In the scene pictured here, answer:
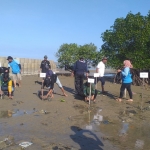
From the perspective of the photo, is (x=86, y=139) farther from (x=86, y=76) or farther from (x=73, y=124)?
(x=86, y=76)

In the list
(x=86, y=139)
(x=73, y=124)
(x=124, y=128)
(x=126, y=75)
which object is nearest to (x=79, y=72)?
(x=126, y=75)

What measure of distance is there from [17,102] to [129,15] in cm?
1101

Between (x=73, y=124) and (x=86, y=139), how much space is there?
52.8 inches

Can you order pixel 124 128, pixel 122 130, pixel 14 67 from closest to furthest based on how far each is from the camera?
1. pixel 122 130
2. pixel 124 128
3. pixel 14 67

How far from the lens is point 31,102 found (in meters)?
10.3

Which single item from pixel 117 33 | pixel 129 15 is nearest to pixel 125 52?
pixel 117 33

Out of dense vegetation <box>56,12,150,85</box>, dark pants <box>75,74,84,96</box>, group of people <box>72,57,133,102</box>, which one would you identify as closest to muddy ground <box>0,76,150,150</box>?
group of people <box>72,57,133,102</box>

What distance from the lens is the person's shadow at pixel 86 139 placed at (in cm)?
559

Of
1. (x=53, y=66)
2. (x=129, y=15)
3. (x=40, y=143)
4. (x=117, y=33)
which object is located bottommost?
(x=40, y=143)

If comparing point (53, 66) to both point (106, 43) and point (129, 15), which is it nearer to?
point (106, 43)

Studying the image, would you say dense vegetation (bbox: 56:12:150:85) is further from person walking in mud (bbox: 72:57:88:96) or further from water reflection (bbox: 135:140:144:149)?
water reflection (bbox: 135:140:144:149)

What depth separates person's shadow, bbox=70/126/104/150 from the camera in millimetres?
5590

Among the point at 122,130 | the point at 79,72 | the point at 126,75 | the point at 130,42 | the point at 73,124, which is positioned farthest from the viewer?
the point at 130,42

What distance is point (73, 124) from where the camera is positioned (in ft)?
24.1
